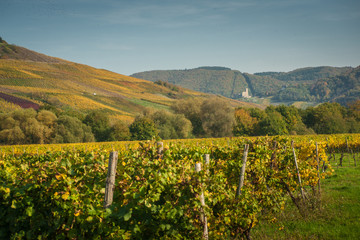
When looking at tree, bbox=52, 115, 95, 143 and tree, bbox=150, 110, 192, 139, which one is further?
tree, bbox=150, 110, 192, 139

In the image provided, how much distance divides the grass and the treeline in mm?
38948

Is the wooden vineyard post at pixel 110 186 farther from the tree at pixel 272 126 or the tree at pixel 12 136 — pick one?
the tree at pixel 272 126

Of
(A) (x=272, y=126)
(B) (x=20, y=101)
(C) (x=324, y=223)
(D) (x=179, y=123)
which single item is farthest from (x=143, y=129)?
(C) (x=324, y=223)

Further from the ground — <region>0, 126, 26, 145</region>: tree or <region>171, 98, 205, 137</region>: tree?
<region>171, 98, 205, 137</region>: tree

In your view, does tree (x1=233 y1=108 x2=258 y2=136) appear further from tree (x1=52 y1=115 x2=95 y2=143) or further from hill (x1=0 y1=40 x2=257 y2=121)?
tree (x1=52 y1=115 x2=95 y2=143)

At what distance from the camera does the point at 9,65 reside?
11381 cm

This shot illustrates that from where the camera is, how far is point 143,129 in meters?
57.3

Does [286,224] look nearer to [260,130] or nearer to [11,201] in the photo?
[11,201]

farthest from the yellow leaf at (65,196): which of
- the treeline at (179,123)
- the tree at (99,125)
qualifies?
the tree at (99,125)

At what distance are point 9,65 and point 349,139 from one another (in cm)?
12615

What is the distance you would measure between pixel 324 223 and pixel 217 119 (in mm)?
60148

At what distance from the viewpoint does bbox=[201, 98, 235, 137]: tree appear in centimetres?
6619

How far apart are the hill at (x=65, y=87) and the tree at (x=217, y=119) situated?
19.7m

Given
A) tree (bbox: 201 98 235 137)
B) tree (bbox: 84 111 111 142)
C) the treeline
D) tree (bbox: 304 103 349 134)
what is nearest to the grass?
the treeline
